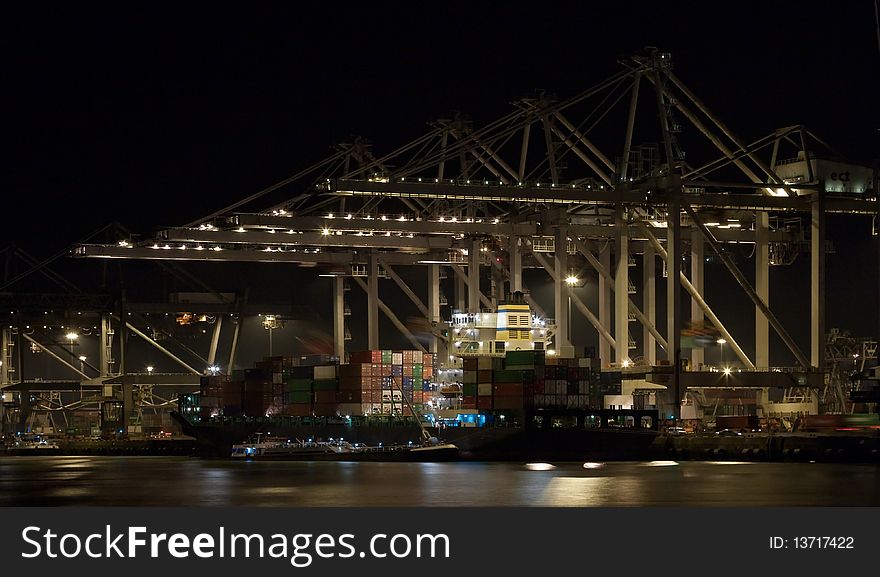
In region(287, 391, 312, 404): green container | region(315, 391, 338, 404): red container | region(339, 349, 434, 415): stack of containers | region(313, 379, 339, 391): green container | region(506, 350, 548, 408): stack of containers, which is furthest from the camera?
region(287, 391, 312, 404): green container

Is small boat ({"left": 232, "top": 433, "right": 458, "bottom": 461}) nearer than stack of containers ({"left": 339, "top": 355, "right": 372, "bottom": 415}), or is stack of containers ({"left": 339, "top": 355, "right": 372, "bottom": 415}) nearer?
small boat ({"left": 232, "top": 433, "right": 458, "bottom": 461})

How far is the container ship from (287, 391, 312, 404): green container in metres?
0.05

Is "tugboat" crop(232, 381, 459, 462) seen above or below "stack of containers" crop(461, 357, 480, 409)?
below

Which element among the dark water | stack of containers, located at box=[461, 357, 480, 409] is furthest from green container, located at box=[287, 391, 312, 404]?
stack of containers, located at box=[461, 357, 480, 409]

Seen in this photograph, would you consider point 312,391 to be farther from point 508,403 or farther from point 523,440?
point 523,440

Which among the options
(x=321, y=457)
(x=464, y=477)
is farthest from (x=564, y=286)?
(x=464, y=477)

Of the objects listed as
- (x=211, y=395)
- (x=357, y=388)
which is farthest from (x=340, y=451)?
(x=211, y=395)

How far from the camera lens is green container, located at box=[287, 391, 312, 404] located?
6538 centimetres

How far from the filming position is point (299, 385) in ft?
217

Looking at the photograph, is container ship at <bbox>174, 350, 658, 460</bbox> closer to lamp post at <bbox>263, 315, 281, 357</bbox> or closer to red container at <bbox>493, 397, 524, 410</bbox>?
red container at <bbox>493, 397, 524, 410</bbox>

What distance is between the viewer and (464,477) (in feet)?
154

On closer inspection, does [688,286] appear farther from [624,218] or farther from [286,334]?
[286,334]

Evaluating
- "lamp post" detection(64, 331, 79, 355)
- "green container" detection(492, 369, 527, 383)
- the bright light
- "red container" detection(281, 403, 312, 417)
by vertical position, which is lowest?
the bright light

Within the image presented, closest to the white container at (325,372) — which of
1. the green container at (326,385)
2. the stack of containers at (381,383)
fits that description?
the green container at (326,385)
